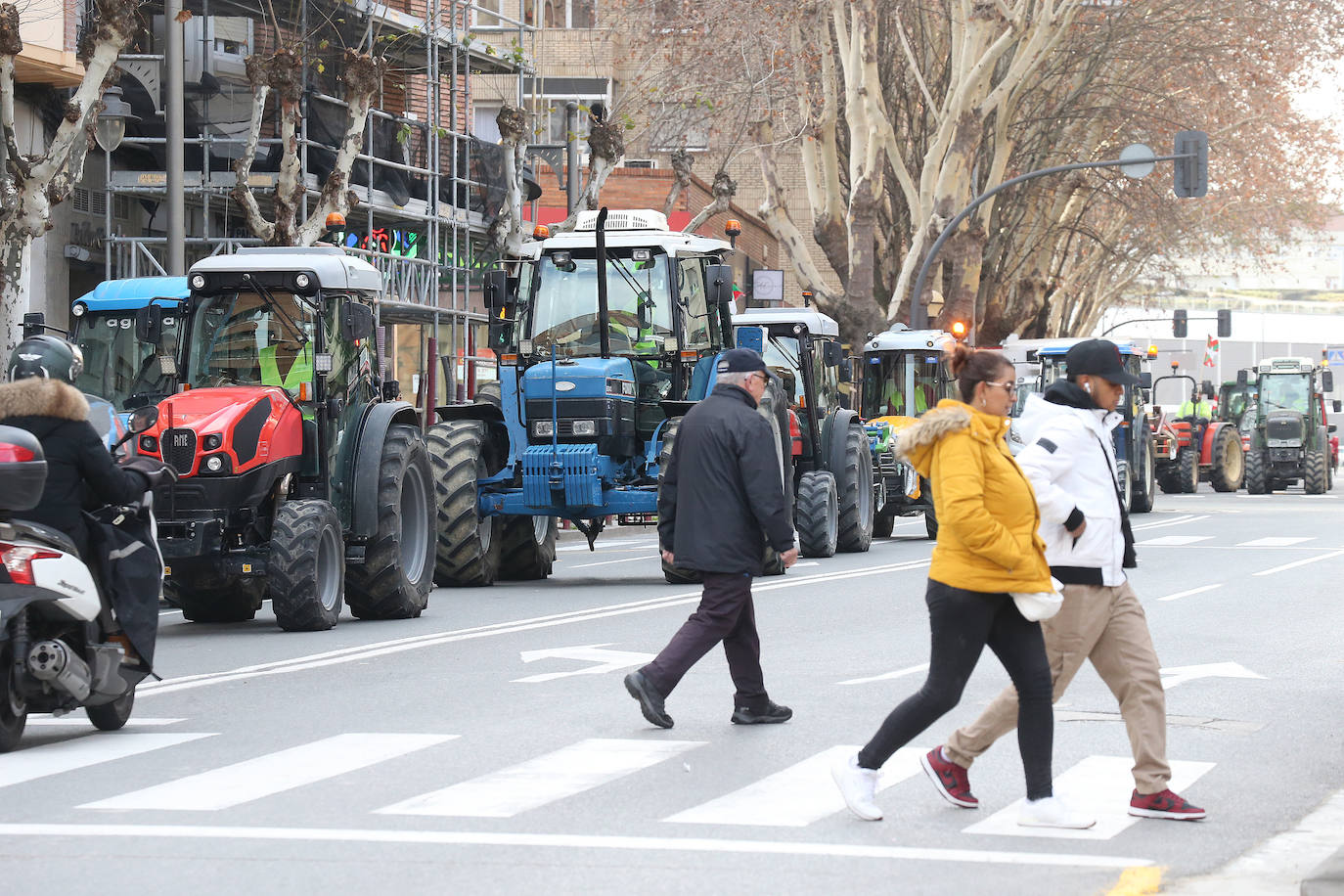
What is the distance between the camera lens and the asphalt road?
7012mm

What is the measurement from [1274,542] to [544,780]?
65.4ft

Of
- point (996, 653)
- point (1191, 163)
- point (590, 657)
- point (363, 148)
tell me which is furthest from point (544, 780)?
point (1191, 163)

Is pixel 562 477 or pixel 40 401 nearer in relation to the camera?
pixel 40 401

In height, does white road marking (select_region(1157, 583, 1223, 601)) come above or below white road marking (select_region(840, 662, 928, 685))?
below

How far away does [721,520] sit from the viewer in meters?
9.99

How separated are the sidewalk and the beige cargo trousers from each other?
1.82ft

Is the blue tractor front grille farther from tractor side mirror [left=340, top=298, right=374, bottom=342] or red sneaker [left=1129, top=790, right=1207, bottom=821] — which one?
red sneaker [left=1129, top=790, right=1207, bottom=821]

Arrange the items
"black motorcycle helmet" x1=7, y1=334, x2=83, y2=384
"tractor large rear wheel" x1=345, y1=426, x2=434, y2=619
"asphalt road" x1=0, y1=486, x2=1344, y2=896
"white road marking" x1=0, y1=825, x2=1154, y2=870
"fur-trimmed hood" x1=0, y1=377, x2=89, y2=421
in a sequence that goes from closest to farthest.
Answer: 1. "asphalt road" x1=0, y1=486, x2=1344, y2=896
2. "white road marking" x1=0, y1=825, x2=1154, y2=870
3. "fur-trimmed hood" x1=0, y1=377, x2=89, y2=421
4. "black motorcycle helmet" x1=7, y1=334, x2=83, y2=384
5. "tractor large rear wheel" x1=345, y1=426, x2=434, y2=619

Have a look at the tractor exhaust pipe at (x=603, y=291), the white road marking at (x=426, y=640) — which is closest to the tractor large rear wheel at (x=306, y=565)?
the white road marking at (x=426, y=640)

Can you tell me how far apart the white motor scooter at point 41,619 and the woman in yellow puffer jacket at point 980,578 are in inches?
144

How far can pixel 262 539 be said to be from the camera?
1490cm

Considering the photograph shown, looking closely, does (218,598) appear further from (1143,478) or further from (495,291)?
Result: (1143,478)

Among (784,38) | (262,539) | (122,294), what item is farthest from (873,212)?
(262,539)

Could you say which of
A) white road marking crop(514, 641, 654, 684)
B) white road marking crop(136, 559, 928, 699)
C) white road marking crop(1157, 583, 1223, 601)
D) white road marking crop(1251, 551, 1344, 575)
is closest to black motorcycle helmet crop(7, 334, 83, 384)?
white road marking crop(136, 559, 928, 699)
